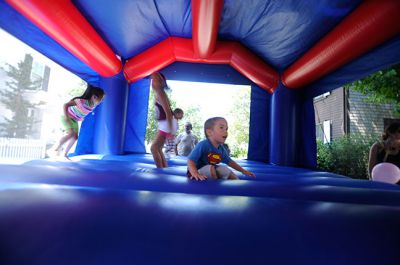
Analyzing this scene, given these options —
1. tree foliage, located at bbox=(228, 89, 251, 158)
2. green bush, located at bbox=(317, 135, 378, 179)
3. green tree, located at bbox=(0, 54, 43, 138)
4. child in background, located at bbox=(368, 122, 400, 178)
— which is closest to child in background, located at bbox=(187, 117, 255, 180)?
child in background, located at bbox=(368, 122, 400, 178)

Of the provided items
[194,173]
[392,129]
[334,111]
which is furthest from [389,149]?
[334,111]

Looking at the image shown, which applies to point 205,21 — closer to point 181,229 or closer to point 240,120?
point 181,229

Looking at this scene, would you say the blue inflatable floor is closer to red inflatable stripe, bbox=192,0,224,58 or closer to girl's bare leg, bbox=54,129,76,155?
red inflatable stripe, bbox=192,0,224,58

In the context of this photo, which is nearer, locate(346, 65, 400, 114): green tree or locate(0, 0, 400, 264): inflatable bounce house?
locate(0, 0, 400, 264): inflatable bounce house

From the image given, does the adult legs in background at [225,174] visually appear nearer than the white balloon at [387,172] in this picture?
Yes

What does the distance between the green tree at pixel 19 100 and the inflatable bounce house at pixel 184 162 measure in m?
8.76

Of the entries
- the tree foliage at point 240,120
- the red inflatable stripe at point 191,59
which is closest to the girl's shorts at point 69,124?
the red inflatable stripe at point 191,59

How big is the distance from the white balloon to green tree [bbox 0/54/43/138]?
12.3m

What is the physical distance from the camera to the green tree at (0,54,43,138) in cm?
1077

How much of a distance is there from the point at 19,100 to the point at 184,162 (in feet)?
35.7

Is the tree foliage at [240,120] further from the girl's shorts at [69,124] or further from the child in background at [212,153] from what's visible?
the child in background at [212,153]

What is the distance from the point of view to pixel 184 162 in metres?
3.17

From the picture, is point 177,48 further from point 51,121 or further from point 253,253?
point 51,121

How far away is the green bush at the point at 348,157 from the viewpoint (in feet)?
15.8
